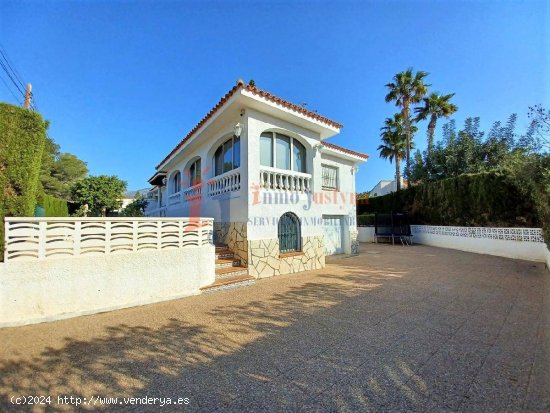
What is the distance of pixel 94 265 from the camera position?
5.12m

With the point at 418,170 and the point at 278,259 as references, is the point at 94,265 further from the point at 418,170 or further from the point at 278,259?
the point at 418,170

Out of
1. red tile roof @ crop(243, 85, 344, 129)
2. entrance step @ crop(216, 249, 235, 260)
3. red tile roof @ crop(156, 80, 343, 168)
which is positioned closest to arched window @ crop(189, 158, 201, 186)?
red tile roof @ crop(156, 80, 343, 168)

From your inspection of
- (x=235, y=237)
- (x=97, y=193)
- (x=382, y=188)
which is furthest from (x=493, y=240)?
(x=382, y=188)

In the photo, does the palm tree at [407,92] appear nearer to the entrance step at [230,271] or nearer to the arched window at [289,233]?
the arched window at [289,233]

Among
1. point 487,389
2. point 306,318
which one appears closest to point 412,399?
point 487,389

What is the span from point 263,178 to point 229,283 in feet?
11.6

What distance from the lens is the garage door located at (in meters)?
12.9

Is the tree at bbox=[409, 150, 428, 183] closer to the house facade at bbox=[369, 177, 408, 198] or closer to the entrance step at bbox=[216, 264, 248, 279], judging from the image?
the house facade at bbox=[369, 177, 408, 198]

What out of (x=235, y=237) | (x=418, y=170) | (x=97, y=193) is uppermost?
(x=418, y=170)

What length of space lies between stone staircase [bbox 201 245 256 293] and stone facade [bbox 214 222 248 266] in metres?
0.21

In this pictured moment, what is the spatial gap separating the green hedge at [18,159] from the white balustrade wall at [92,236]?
0.81 ft

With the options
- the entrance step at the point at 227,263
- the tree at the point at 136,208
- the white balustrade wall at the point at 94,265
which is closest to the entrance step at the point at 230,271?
the entrance step at the point at 227,263

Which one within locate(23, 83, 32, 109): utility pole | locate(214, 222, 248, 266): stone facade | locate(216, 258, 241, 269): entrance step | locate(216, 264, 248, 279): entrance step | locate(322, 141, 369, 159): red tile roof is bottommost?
locate(216, 264, 248, 279): entrance step

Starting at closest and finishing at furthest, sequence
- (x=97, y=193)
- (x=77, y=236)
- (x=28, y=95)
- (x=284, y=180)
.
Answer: (x=77, y=236), (x=284, y=180), (x=28, y=95), (x=97, y=193)
